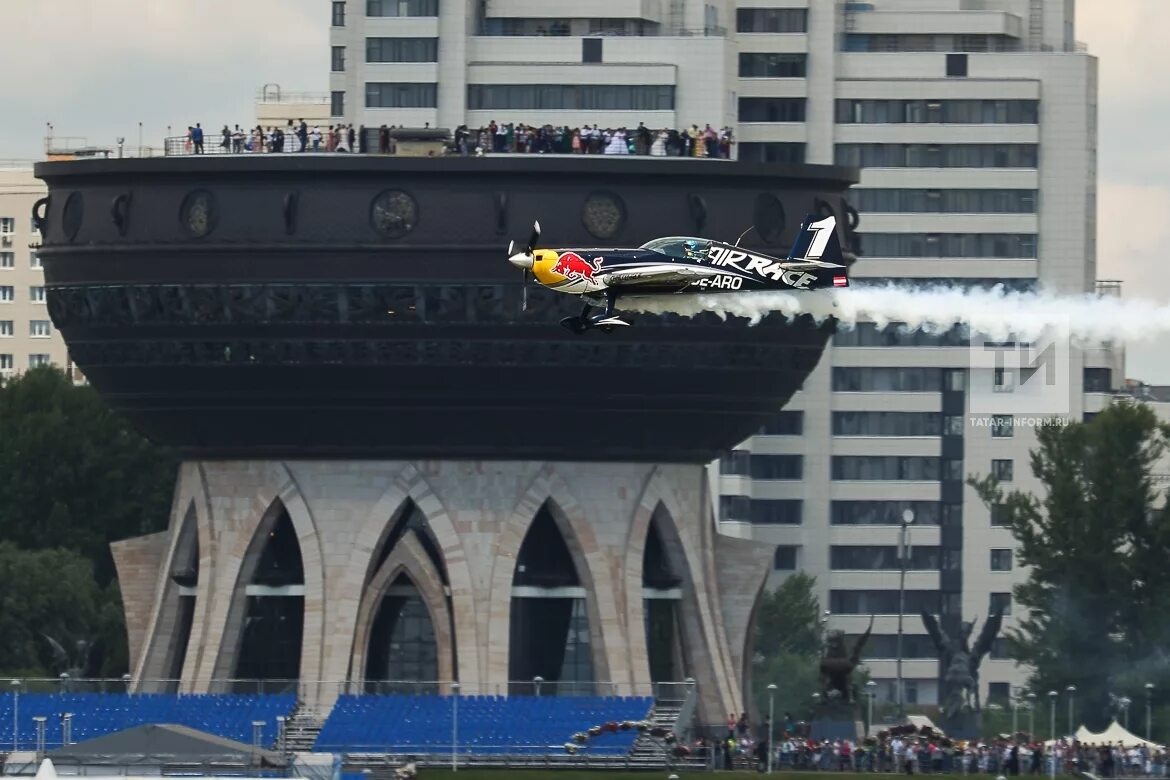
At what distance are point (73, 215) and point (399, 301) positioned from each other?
16.1 metres

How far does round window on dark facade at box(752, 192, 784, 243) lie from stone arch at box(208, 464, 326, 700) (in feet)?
76.7

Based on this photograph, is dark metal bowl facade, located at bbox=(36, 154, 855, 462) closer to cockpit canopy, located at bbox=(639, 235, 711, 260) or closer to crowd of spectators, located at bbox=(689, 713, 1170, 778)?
crowd of spectators, located at bbox=(689, 713, 1170, 778)

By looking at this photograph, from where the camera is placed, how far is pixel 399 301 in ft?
536

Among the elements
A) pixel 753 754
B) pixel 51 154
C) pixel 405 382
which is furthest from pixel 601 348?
pixel 51 154

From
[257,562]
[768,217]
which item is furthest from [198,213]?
[768,217]

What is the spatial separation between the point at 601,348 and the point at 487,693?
52.3 ft

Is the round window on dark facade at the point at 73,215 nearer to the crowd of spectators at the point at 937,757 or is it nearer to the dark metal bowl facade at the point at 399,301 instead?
the dark metal bowl facade at the point at 399,301

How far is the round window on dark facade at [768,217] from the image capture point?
166 meters

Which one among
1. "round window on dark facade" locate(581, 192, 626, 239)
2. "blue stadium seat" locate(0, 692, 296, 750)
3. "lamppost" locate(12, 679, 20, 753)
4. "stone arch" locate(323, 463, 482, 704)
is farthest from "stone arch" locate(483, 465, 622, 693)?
"lamppost" locate(12, 679, 20, 753)

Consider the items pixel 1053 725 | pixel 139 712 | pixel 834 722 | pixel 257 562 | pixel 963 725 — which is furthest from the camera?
pixel 963 725

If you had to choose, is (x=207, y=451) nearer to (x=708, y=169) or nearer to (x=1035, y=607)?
(x=708, y=169)

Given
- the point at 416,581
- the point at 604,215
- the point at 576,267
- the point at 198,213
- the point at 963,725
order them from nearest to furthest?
1. the point at 576,267
2. the point at 604,215
3. the point at 198,213
4. the point at 416,581
5. the point at 963,725

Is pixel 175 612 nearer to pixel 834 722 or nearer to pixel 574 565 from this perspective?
pixel 574 565

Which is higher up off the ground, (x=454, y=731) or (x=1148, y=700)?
(x=1148, y=700)
